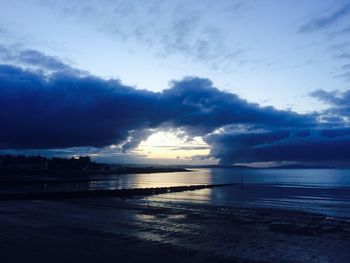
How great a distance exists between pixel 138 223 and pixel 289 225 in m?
12.7

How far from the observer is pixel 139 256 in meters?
17.8

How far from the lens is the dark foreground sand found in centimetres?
1805

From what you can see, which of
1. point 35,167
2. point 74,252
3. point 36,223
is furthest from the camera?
point 35,167

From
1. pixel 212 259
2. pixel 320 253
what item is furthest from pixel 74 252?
pixel 320 253

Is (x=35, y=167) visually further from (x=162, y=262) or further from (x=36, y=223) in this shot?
(x=162, y=262)

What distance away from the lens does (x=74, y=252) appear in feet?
59.3

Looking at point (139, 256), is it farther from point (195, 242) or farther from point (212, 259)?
point (195, 242)

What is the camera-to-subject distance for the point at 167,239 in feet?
75.3

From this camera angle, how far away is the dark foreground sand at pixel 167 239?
18.0m

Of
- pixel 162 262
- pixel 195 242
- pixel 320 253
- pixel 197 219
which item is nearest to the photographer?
pixel 162 262

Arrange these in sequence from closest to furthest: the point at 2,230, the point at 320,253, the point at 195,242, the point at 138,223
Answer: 1. the point at 320,253
2. the point at 195,242
3. the point at 2,230
4. the point at 138,223

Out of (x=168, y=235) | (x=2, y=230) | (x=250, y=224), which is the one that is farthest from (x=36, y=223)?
(x=250, y=224)

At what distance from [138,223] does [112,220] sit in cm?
268

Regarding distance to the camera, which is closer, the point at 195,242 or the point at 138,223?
the point at 195,242
